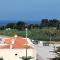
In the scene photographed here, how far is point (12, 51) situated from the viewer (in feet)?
33.9

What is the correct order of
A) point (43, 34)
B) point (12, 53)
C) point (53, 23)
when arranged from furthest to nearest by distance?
1. point (53, 23)
2. point (43, 34)
3. point (12, 53)

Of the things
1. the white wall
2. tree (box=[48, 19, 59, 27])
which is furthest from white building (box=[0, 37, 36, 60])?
tree (box=[48, 19, 59, 27])

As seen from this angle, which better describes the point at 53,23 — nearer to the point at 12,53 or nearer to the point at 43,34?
the point at 43,34

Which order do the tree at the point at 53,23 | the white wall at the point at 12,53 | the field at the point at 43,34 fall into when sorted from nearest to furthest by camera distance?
the white wall at the point at 12,53 → the field at the point at 43,34 → the tree at the point at 53,23

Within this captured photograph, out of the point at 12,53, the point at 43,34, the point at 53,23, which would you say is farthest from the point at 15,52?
the point at 53,23

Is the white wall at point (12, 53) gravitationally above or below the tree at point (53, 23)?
below

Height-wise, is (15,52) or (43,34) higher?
(43,34)

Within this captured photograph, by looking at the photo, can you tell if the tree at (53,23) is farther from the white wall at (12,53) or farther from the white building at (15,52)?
the white wall at (12,53)

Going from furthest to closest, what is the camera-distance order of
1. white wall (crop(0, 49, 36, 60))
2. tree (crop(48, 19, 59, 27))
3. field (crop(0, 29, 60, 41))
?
tree (crop(48, 19, 59, 27)), field (crop(0, 29, 60, 41)), white wall (crop(0, 49, 36, 60))

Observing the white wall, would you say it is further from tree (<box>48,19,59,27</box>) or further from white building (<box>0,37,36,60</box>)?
tree (<box>48,19,59,27</box>)

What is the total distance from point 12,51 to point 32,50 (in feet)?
1.95

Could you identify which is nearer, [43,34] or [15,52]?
[15,52]

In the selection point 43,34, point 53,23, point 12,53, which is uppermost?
point 53,23

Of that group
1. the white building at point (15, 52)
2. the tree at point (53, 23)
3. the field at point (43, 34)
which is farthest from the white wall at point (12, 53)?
the tree at point (53, 23)
